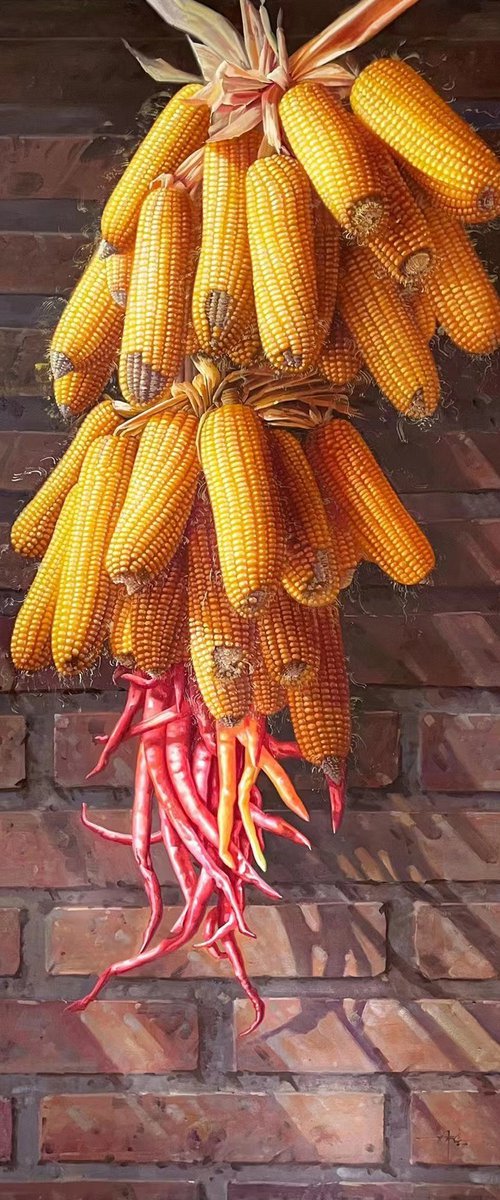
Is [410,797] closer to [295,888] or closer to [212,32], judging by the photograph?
[295,888]

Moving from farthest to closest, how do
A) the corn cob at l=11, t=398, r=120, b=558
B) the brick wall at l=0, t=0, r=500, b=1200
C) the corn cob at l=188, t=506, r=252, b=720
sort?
the brick wall at l=0, t=0, r=500, b=1200 → the corn cob at l=11, t=398, r=120, b=558 → the corn cob at l=188, t=506, r=252, b=720

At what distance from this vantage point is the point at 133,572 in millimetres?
912

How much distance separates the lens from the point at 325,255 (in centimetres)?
94

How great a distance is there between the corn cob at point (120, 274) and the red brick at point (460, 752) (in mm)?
626

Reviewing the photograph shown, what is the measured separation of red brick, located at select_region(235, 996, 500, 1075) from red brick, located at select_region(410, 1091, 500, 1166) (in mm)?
45

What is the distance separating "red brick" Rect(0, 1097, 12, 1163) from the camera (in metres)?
1.23

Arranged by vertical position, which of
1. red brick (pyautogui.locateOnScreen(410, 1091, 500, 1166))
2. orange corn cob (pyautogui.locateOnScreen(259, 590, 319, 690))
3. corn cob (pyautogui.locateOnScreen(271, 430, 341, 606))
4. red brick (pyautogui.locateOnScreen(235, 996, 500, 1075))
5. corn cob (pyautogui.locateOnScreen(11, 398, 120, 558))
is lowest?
red brick (pyautogui.locateOnScreen(410, 1091, 500, 1166))

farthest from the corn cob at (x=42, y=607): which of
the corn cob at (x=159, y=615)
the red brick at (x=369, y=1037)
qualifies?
the red brick at (x=369, y=1037)

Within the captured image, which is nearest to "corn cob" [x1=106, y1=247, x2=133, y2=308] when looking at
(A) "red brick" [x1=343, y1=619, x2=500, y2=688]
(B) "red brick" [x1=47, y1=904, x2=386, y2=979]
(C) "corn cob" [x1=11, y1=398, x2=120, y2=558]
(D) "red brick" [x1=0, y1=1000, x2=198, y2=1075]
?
(C) "corn cob" [x1=11, y1=398, x2=120, y2=558]

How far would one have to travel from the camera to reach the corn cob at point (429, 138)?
87 cm

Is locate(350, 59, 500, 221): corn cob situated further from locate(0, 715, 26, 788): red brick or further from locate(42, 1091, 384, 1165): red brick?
locate(42, 1091, 384, 1165): red brick

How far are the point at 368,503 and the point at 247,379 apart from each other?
7.3 inches

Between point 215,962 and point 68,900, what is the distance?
0.67 feet

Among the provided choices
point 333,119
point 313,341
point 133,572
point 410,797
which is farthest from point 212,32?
point 410,797
